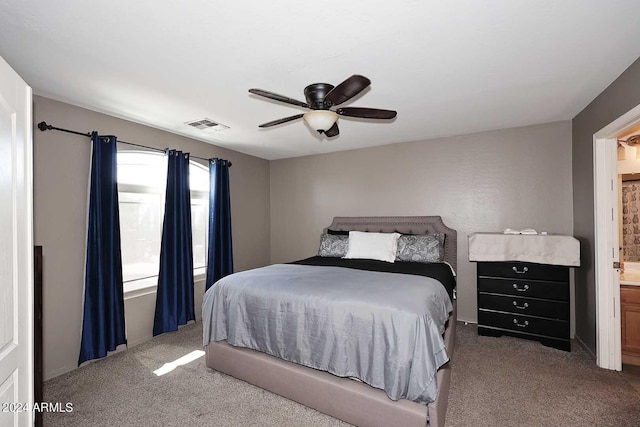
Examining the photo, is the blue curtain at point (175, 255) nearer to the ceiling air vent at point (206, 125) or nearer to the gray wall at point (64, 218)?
the gray wall at point (64, 218)

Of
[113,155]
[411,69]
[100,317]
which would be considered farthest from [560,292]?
[113,155]

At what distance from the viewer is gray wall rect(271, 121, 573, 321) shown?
3477 mm

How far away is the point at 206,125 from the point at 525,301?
397 centimetres

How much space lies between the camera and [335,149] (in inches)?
185

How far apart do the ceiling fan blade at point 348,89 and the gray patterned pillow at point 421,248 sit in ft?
7.32

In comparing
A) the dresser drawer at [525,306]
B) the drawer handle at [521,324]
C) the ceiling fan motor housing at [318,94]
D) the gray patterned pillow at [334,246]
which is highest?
the ceiling fan motor housing at [318,94]

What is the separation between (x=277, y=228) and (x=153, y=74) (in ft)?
11.2

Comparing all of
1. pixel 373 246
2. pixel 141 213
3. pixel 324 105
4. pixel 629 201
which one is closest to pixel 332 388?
pixel 324 105

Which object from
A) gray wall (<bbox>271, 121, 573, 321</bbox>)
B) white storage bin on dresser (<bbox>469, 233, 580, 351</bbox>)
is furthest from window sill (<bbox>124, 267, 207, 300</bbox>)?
white storage bin on dresser (<bbox>469, 233, 580, 351</bbox>)

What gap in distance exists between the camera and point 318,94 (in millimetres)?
2105

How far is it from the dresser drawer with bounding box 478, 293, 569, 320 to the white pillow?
1083mm

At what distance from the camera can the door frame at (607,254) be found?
2.58 metres

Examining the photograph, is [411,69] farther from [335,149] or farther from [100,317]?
[100,317]

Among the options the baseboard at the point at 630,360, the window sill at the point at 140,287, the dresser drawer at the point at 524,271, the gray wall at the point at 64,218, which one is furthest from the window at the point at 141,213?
the baseboard at the point at 630,360
